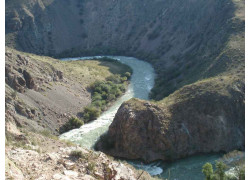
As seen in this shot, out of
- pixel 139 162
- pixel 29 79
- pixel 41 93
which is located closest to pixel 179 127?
pixel 139 162

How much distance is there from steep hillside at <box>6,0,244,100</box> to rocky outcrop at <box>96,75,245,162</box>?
849 centimetres

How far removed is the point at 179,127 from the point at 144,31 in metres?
55.0

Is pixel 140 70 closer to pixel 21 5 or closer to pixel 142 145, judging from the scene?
pixel 142 145

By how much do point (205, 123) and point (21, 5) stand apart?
2661 inches

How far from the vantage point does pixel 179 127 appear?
31.3 metres

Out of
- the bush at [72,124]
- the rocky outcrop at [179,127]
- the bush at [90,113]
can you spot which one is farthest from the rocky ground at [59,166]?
the bush at [90,113]

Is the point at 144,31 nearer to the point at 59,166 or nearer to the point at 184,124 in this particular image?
the point at 184,124

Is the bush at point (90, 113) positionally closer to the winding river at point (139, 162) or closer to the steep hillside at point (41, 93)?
the winding river at point (139, 162)

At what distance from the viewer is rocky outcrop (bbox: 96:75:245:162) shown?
30.0 meters

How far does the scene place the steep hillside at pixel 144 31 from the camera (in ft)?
162

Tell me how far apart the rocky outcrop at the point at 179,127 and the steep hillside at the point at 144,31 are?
8490 millimetres

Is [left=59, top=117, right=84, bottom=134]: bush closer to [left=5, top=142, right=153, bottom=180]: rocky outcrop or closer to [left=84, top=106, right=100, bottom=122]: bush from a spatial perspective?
[left=84, top=106, right=100, bottom=122]: bush

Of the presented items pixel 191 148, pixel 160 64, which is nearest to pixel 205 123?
pixel 191 148

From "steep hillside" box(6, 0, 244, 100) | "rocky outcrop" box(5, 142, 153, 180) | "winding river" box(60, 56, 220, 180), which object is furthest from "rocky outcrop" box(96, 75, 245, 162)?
"rocky outcrop" box(5, 142, 153, 180)
